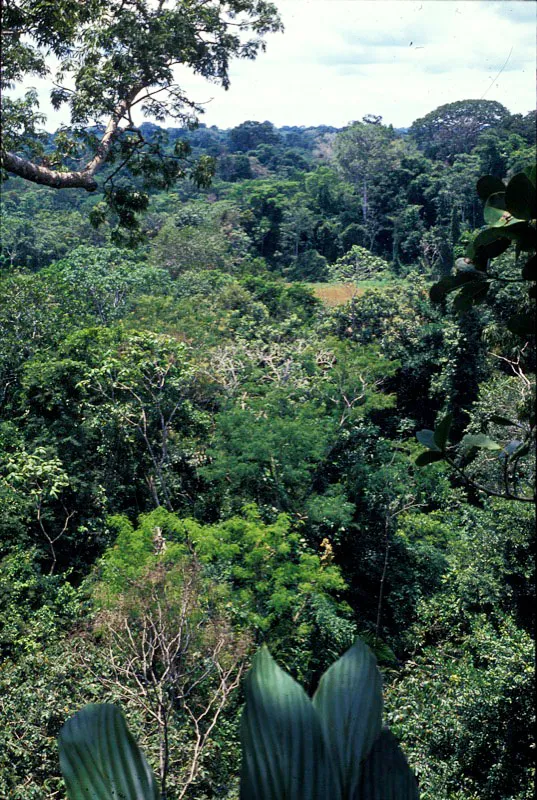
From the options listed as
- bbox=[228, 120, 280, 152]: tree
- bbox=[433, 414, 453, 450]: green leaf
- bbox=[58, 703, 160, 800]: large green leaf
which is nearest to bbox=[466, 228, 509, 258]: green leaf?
bbox=[433, 414, 453, 450]: green leaf

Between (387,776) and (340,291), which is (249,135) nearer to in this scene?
(340,291)

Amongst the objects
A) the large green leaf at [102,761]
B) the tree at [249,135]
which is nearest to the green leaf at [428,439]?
the large green leaf at [102,761]

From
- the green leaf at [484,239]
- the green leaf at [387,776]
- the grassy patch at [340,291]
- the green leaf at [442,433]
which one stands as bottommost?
the green leaf at [387,776]

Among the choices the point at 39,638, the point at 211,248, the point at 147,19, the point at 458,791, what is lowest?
the point at 458,791

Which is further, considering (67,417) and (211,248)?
(211,248)

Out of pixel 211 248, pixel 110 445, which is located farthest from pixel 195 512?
pixel 211 248

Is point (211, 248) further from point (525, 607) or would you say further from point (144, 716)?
point (144, 716)

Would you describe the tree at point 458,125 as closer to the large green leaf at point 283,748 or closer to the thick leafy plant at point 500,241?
the thick leafy plant at point 500,241
